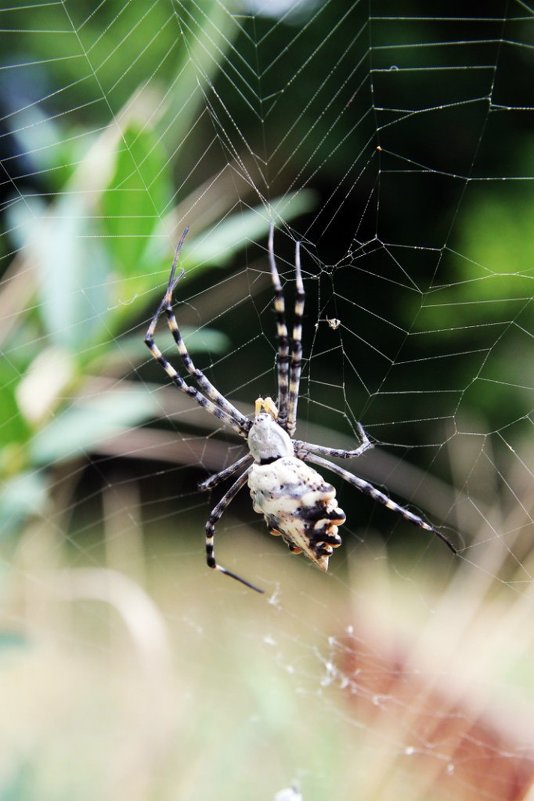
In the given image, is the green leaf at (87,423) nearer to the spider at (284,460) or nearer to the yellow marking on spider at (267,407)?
the spider at (284,460)

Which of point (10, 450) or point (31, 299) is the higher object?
point (31, 299)

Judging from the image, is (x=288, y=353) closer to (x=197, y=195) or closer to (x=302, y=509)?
(x=302, y=509)

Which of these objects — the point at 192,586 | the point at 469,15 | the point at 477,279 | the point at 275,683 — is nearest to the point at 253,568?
the point at 192,586

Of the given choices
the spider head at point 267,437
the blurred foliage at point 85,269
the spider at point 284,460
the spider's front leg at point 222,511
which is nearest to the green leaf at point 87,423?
the blurred foliage at point 85,269

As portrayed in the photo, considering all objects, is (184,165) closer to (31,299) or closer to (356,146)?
(356,146)

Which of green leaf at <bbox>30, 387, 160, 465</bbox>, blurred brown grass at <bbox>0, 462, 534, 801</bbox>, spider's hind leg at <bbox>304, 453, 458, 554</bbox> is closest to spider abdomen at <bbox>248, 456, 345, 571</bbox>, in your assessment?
spider's hind leg at <bbox>304, 453, 458, 554</bbox>

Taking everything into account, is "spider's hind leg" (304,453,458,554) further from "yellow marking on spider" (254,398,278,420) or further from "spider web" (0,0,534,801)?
"spider web" (0,0,534,801)
